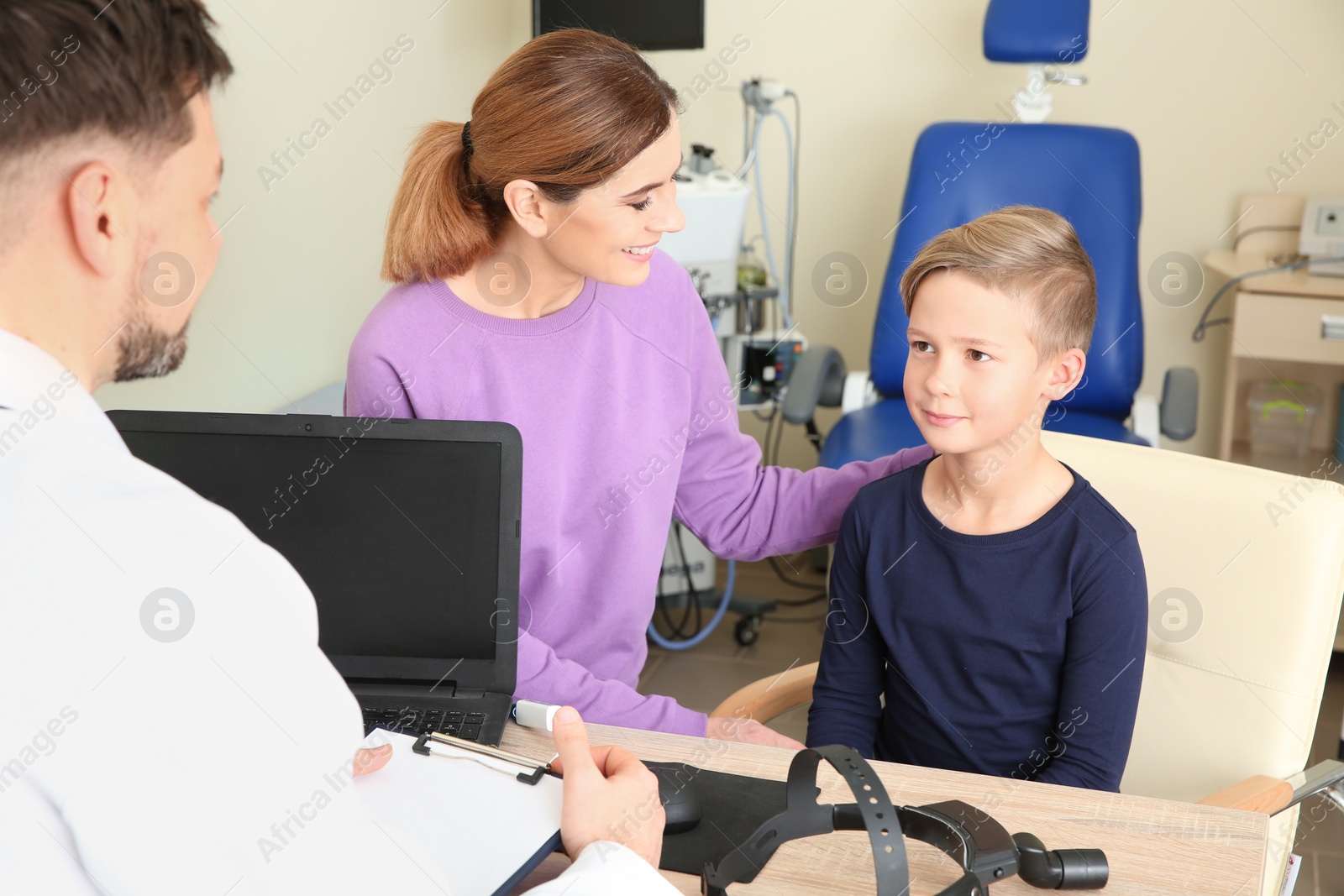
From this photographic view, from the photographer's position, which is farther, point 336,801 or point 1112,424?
point 1112,424

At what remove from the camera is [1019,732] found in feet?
4.10

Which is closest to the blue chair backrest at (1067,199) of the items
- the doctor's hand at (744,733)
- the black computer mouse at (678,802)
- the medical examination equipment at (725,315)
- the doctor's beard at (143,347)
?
the medical examination equipment at (725,315)

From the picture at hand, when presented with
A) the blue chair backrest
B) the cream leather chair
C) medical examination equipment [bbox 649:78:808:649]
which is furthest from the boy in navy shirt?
the blue chair backrest

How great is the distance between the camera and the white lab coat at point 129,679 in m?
0.52

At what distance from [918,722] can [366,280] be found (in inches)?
69.5

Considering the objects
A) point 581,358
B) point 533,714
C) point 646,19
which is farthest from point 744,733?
point 646,19

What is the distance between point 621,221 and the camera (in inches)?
50.7

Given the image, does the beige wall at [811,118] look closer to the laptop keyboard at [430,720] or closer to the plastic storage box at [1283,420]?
the plastic storage box at [1283,420]

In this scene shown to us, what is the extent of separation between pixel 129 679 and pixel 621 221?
86cm

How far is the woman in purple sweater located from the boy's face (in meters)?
0.15

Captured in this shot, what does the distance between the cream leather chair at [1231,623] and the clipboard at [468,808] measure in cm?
72

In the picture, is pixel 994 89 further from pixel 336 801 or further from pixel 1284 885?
pixel 336 801

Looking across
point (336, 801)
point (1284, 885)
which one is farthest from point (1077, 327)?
point (336, 801)

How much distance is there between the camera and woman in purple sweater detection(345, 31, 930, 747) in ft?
4.06
